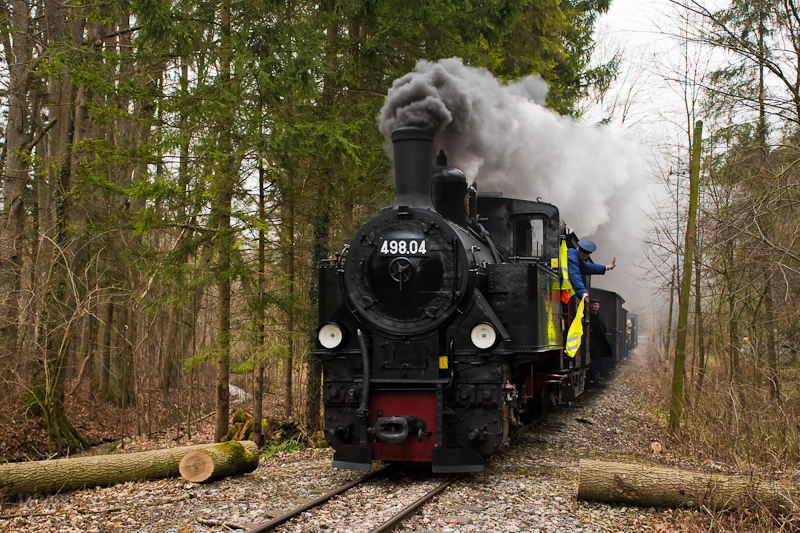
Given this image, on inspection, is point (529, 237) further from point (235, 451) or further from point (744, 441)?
point (235, 451)

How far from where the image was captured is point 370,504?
611 centimetres

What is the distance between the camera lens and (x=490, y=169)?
37.2ft

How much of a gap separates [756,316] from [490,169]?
5.23 metres

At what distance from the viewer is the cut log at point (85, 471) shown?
6.15 m

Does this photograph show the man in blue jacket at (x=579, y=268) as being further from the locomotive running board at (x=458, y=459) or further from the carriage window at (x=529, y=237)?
the locomotive running board at (x=458, y=459)

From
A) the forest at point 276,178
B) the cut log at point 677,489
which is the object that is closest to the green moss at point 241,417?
the forest at point 276,178

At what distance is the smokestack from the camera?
25.6 feet

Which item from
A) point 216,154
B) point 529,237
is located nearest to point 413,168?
point 529,237

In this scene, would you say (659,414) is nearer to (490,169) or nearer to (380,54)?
(490,169)

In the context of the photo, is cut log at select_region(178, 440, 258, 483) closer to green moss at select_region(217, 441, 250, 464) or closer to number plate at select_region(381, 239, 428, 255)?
green moss at select_region(217, 441, 250, 464)

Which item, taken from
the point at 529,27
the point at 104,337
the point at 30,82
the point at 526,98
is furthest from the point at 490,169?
the point at 104,337

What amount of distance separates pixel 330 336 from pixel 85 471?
282cm

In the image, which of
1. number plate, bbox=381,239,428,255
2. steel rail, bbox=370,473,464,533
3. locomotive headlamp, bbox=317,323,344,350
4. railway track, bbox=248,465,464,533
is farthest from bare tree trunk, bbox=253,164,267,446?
steel rail, bbox=370,473,464,533

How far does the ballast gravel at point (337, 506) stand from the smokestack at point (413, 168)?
3166mm
